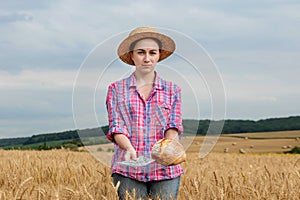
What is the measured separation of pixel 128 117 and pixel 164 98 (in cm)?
30

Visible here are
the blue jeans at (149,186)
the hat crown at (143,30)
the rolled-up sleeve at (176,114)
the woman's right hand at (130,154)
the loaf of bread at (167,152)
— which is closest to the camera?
the loaf of bread at (167,152)

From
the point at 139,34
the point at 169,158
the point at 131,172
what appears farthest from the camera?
the point at 131,172

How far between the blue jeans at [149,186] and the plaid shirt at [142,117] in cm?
5

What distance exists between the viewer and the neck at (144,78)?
356cm

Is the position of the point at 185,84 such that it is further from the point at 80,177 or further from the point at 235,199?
the point at 80,177

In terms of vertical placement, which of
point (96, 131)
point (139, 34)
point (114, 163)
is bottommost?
point (114, 163)

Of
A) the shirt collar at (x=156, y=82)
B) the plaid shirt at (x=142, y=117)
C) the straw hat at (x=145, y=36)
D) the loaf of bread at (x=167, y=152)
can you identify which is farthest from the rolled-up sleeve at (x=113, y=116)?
the loaf of bread at (x=167, y=152)

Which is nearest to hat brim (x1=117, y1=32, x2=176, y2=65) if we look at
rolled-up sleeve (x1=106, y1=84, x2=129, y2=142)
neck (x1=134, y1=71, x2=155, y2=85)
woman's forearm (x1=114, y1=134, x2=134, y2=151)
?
neck (x1=134, y1=71, x2=155, y2=85)

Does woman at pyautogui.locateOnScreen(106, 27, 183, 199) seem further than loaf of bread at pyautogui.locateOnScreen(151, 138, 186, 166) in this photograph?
Yes

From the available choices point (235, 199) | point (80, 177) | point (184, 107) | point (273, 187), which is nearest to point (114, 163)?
point (184, 107)

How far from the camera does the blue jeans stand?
12.2ft

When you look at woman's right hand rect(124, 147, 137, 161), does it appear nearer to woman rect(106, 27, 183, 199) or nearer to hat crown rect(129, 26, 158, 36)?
woman rect(106, 27, 183, 199)

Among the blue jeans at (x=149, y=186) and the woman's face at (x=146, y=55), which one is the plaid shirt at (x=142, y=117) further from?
the woman's face at (x=146, y=55)

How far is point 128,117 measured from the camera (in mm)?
3586
